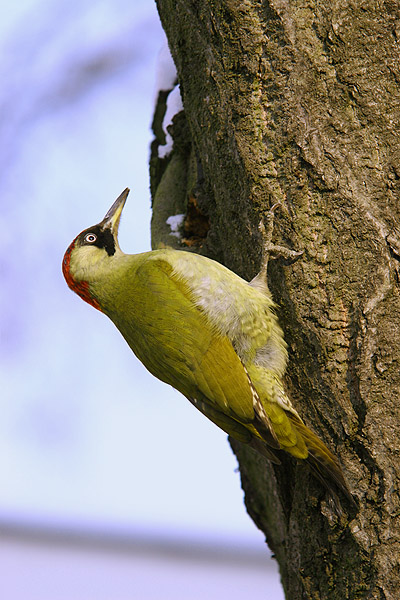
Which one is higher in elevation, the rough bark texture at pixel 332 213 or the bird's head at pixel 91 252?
the bird's head at pixel 91 252

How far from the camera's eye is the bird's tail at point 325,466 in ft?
6.75

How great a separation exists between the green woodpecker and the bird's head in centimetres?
22

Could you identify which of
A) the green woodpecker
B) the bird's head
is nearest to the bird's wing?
the green woodpecker

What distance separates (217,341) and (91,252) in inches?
34.8

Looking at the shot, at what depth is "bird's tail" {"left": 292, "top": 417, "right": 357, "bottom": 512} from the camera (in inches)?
81.0

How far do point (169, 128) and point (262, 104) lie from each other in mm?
1284

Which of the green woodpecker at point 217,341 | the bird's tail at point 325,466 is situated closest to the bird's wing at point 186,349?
the green woodpecker at point 217,341

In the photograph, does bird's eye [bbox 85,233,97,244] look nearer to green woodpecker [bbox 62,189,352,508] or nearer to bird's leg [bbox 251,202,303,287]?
green woodpecker [bbox 62,189,352,508]

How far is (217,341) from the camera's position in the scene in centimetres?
258

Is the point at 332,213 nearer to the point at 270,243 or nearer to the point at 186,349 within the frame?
the point at 270,243

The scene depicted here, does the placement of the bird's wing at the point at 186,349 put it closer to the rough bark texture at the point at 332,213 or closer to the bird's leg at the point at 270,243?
the rough bark texture at the point at 332,213

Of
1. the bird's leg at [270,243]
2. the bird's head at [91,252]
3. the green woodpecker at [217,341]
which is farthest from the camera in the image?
the bird's head at [91,252]

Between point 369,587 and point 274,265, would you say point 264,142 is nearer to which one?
point 274,265

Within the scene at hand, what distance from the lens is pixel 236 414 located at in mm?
2441
